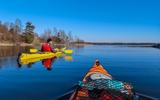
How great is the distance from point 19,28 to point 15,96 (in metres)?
143

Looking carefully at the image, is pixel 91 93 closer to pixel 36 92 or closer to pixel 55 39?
pixel 36 92

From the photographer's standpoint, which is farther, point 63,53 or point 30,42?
point 30,42

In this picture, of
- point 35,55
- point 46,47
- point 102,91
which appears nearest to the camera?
point 102,91

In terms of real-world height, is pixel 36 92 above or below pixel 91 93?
below

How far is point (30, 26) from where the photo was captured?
142 m

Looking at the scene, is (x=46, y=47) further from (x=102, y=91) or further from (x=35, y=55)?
(x=102, y=91)

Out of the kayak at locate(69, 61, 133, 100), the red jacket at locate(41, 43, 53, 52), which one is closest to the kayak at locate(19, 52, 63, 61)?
the red jacket at locate(41, 43, 53, 52)

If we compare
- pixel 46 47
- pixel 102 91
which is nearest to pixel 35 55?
pixel 46 47

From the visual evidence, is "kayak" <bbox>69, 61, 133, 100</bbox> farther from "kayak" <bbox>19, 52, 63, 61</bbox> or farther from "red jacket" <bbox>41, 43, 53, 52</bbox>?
"red jacket" <bbox>41, 43, 53, 52</bbox>

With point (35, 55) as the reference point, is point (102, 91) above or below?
above

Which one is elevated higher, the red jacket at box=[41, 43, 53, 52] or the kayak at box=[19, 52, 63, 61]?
the red jacket at box=[41, 43, 53, 52]

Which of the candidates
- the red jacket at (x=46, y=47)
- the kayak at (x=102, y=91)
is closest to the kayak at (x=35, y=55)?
the red jacket at (x=46, y=47)

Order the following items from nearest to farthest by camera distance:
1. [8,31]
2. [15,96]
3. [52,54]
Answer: [15,96] → [52,54] → [8,31]

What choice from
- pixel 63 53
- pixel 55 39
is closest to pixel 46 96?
pixel 63 53
